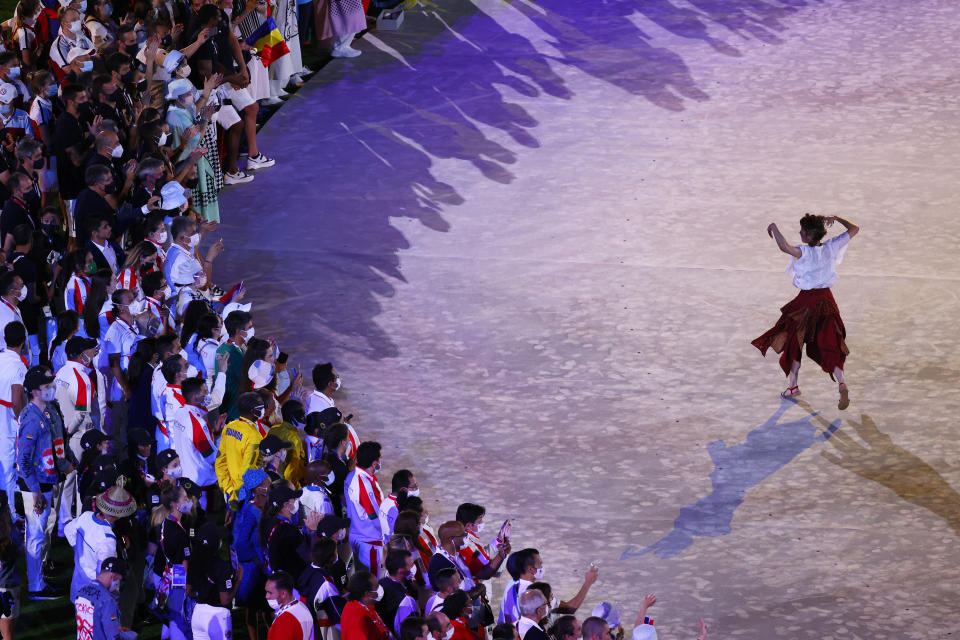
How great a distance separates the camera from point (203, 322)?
9.52 meters

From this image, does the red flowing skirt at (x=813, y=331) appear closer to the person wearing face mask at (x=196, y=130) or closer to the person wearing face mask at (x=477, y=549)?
the person wearing face mask at (x=477, y=549)

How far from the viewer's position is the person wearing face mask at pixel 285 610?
23.9 ft

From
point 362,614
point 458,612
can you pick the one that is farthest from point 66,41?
point 458,612

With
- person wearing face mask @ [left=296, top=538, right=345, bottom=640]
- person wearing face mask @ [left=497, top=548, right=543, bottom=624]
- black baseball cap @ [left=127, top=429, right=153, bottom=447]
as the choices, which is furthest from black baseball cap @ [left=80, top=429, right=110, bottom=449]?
person wearing face mask @ [left=497, top=548, right=543, bottom=624]

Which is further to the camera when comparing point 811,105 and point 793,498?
point 811,105

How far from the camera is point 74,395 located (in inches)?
353

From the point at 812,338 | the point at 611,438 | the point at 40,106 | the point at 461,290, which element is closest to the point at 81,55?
the point at 40,106

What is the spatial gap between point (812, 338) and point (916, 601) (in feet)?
8.05

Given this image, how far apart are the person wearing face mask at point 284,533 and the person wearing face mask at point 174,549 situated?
44 centimetres

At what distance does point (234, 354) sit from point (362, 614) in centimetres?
283

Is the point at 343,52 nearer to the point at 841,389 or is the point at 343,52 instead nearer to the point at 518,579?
the point at 841,389

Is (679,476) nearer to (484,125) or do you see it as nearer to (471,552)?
(471,552)

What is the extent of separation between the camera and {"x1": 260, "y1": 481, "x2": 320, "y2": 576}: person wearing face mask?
7.79 meters

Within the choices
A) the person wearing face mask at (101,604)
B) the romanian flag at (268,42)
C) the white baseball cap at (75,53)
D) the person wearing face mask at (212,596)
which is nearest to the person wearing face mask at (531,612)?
the person wearing face mask at (212,596)
